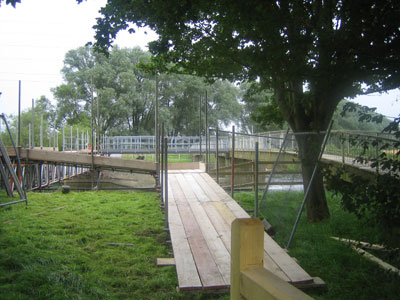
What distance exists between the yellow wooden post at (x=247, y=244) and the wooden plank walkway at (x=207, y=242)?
8.99 feet

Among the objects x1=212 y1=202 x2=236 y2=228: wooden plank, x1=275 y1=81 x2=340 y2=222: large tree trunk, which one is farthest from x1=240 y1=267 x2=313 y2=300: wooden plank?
x1=275 y1=81 x2=340 y2=222: large tree trunk

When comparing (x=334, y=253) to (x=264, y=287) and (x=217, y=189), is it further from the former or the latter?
(x=264, y=287)

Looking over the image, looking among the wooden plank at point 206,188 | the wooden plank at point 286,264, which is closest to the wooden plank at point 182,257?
the wooden plank at point 286,264

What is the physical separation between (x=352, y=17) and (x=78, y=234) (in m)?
5.73

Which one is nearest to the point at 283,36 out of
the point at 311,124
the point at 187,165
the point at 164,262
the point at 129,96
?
the point at 311,124

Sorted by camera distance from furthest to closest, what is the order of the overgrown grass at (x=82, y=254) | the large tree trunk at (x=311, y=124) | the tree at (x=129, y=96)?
the tree at (x=129, y=96)
the large tree trunk at (x=311, y=124)
the overgrown grass at (x=82, y=254)

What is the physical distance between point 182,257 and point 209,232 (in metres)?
1.15

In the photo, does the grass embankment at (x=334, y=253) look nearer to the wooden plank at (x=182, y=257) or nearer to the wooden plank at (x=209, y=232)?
the wooden plank at (x=209, y=232)

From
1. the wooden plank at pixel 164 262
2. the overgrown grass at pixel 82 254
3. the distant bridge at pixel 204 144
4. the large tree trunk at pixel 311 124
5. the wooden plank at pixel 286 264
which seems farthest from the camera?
the distant bridge at pixel 204 144

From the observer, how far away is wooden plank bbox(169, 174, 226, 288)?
13.6ft

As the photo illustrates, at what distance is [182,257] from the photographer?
475 centimetres

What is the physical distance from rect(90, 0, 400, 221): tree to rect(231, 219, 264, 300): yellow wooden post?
2.88 m

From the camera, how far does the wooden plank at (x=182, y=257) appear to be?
13.3 ft

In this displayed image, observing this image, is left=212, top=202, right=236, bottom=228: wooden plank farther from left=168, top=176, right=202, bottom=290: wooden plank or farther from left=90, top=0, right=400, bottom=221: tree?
left=90, top=0, right=400, bottom=221: tree
